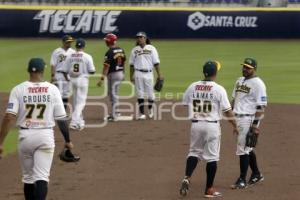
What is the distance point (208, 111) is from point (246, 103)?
1.00 metres

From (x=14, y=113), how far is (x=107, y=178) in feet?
10.8

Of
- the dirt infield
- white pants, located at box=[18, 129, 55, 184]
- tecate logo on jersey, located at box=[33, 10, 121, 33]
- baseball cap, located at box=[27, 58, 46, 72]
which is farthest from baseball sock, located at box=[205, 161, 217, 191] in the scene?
tecate logo on jersey, located at box=[33, 10, 121, 33]

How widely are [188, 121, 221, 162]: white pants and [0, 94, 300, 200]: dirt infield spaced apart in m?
0.62

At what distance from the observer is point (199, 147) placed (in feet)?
35.7

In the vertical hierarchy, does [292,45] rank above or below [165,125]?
above

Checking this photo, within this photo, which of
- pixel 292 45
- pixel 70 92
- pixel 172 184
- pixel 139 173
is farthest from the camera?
pixel 292 45

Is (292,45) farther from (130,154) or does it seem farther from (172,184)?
(172,184)

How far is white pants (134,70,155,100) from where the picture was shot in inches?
711

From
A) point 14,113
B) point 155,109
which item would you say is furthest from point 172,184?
point 155,109

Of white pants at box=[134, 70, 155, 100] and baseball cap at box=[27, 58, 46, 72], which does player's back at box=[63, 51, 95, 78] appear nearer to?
white pants at box=[134, 70, 155, 100]

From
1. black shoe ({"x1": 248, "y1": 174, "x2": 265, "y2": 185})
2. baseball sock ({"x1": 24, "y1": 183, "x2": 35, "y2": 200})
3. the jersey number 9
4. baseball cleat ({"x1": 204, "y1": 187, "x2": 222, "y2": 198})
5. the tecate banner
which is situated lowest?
baseball cleat ({"x1": 204, "y1": 187, "x2": 222, "y2": 198})

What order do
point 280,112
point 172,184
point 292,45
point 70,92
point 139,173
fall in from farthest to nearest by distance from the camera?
1. point 292,45
2. point 280,112
3. point 70,92
4. point 139,173
5. point 172,184

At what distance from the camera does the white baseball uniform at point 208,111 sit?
34.9 feet

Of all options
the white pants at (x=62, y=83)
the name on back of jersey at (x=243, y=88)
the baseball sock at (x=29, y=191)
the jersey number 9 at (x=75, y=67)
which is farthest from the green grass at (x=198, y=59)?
the baseball sock at (x=29, y=191)
